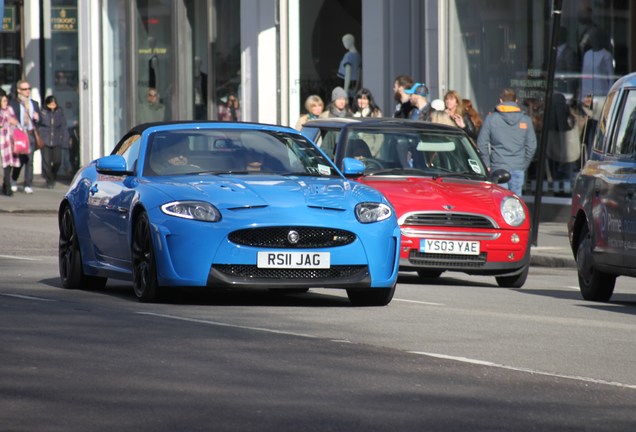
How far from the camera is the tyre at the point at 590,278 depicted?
13789mm

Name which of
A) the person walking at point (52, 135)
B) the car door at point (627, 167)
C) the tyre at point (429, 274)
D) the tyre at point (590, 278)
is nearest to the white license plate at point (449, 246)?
the tyre at point (590, 278)

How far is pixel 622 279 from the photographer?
17.5 metres

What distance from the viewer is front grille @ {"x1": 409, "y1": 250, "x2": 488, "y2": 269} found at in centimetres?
1507

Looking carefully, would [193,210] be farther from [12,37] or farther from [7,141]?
[12,37]

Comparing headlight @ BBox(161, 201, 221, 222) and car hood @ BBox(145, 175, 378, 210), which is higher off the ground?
car hood @ BBox(145, 175, 378, 210)

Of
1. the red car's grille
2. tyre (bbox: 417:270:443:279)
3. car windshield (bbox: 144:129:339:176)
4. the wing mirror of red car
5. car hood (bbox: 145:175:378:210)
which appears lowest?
tyre (bbox: 417:270:443:279)

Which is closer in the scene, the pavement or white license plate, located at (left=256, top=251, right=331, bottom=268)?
white license plate, located at (left=256, top=251, right=331, bottom=268)

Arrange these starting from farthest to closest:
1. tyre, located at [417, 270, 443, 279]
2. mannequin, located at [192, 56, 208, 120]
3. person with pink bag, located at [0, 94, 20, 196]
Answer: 1. mannequin, located at [192, 56, 208, 120]
2. person with pink bag, located at [0, 94, 20, 196]
3. tyre, located at [417, 270, 443, 279]

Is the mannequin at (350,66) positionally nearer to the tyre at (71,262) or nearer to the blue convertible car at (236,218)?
the tyre at (71,262)

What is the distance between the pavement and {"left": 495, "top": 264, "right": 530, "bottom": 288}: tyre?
329 cm

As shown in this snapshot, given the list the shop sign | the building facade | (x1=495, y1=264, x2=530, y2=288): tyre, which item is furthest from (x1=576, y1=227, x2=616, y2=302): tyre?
the shop sign

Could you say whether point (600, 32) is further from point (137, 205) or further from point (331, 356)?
point (331, 356)

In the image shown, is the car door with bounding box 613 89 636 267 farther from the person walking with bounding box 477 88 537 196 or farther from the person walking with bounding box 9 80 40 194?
the person walking with bounding box 9 80 40 194

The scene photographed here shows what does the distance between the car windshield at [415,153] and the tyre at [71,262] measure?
337cm
